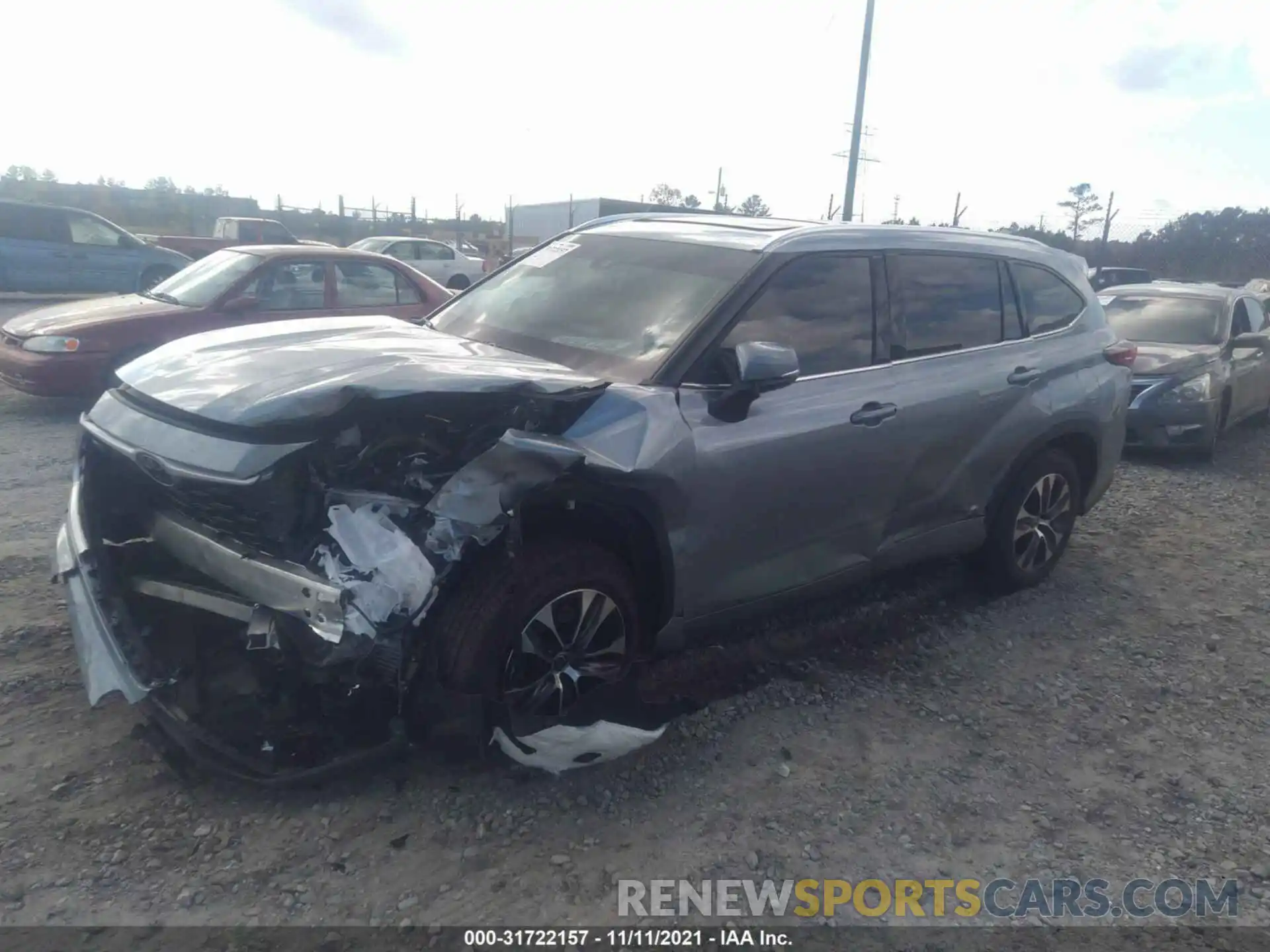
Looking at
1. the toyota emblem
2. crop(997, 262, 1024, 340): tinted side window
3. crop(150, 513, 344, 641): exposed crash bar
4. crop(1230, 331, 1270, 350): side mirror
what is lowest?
crop(150, 513, 344, 641): exposed crash bar

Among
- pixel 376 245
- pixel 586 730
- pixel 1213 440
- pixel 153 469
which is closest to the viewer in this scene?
pixel 153 469

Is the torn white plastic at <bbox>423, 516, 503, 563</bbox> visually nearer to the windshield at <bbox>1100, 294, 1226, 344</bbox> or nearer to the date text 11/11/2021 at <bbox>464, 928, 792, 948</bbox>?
the date text 11/11/2021 at <bbox>464, 928, 792, 948</bbox>

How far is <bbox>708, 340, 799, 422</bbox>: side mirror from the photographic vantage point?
325 centimetres

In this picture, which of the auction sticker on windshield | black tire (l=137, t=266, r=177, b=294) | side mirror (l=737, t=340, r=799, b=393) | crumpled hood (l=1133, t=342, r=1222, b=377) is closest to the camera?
side mirror (l=737, t=340, r=799, b=393)

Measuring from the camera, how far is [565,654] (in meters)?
3.16

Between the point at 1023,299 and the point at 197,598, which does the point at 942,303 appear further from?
the point at 197,598

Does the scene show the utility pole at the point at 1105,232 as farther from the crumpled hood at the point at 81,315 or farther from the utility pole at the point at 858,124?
the crumpled hood at the point at 81,315

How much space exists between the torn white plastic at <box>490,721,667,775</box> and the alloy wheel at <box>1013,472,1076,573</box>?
2.61 m

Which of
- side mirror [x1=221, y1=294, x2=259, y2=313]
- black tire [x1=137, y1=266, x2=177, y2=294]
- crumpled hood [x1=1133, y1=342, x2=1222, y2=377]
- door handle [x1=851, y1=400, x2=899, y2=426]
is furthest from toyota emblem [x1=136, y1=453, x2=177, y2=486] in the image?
black tire [x1=137, y1=266, x2=177, y2=294]

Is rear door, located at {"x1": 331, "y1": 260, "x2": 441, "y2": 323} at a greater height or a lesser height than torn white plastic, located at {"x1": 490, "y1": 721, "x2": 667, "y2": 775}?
greater

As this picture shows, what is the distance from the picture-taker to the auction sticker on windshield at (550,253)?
4.46m

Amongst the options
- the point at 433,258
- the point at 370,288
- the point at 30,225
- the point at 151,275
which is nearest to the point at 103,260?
the point at 151,275

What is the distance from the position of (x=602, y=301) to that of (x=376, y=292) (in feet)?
17.6

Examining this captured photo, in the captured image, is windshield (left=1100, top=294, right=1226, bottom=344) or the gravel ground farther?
windshield (left=1100, top=294, right=1226, bottom=344)
